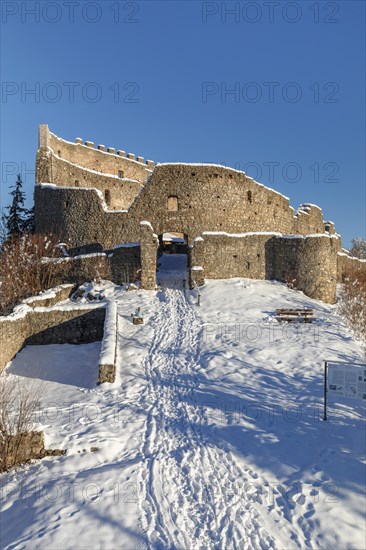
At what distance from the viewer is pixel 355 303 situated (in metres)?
19.9

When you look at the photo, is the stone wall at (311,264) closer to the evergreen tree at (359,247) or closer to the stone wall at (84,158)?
the stone wall at (84,158)

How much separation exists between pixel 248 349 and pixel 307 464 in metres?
6.12

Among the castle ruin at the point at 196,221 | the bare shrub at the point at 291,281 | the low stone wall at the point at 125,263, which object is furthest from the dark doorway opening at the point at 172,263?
the bare shrub at the point at 291,281

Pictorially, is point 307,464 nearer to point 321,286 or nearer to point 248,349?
point 248,349

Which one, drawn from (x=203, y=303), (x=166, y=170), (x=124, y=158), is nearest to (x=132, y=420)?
(x=203, y=303)

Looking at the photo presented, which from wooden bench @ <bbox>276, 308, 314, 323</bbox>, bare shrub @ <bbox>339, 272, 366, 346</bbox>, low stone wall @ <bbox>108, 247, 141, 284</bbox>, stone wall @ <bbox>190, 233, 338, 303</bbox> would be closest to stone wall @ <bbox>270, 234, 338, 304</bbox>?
stone wall @ <bbox>190, 233, 338, 303</bbox>

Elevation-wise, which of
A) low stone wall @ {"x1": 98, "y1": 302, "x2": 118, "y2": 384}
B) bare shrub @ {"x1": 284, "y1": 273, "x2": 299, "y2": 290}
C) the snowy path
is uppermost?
bare shrub @ {"x1": 284, "y1": 273, "x2": 299, "y2": 290}

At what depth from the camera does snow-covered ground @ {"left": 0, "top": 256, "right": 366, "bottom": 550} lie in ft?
17.6

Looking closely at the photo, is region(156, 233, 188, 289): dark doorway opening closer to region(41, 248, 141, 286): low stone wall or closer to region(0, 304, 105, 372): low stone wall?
region(41, 248, 141, 286): low stone wall

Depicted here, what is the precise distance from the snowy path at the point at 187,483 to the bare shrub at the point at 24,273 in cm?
1174

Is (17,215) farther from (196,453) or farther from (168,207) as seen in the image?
(196,453)

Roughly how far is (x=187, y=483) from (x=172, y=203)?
77.7 ft

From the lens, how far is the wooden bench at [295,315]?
52.1ft

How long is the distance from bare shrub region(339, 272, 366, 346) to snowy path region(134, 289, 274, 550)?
28.7 ft
